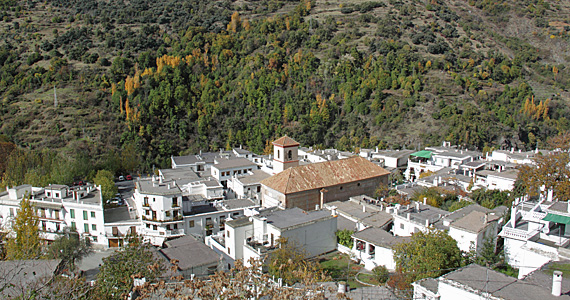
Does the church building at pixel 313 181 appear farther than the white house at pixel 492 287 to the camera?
Yes

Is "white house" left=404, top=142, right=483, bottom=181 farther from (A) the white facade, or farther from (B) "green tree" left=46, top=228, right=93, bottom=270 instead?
(B) "green tree" left=46, top=228, right=93, bottom=270

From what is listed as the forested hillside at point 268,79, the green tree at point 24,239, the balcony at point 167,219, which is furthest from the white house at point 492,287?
the forested hillside at point 268,79

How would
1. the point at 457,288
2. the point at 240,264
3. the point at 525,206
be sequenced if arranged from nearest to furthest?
the point at 240,264 < the point at 457,288 < the point at 525,206

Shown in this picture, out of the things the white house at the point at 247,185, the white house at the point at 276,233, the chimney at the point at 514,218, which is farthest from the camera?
the white house at the point at 247,185

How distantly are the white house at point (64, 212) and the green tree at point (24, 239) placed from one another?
244 cm

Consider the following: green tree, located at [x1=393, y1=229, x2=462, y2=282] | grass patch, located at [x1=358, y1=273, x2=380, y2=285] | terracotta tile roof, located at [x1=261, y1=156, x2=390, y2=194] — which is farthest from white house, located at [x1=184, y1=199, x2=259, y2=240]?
green tree, located at [x1=393, y1=229, x2=462, y2=282]

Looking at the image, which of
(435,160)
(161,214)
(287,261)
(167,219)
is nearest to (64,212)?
(161,214)

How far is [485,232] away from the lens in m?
20.2

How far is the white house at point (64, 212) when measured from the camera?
2829 centimetres

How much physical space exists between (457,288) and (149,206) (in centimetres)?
1878

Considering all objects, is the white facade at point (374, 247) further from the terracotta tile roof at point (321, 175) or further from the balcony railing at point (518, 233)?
the terracotta tile roof at point (321, 175)

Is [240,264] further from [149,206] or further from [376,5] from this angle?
[376,5]

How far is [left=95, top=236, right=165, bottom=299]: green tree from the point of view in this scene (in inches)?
618

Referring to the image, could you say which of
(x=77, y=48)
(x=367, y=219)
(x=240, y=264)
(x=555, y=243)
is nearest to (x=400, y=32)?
(x=77, y=48)
